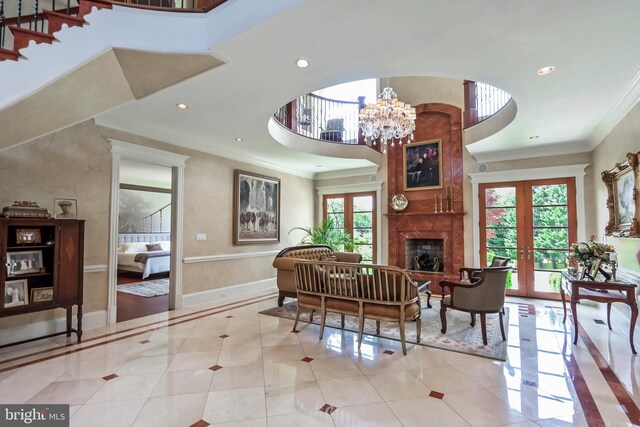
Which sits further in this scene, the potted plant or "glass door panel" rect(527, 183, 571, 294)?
the potted plant

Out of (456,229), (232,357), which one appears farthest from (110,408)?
(456,229)

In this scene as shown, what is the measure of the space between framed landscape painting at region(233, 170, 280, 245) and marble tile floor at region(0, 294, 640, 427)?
2.52m

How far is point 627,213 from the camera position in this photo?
383cm

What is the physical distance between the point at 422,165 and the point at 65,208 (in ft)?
21.4

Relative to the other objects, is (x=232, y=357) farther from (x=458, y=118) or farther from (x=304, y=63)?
(x=458, y=118)

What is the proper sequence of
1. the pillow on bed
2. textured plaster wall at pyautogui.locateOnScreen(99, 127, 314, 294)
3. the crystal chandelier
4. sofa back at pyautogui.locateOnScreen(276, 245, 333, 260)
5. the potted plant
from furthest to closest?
the pillow on bed
the potted plant
sofa back at pyautogui.locateOnScreen(276, 245, 333, 260)
textured plaster wall at pyautogui.locateOnScreen(99, 127, 314, 294)
the crystal chandelier

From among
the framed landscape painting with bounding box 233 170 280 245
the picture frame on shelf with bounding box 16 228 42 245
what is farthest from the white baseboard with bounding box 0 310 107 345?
the framed landscape painting with bounding box 233 170 280 245

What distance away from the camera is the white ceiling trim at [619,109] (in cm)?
326

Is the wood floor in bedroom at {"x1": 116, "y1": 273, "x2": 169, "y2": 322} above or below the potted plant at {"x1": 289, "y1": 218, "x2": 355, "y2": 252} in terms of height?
below

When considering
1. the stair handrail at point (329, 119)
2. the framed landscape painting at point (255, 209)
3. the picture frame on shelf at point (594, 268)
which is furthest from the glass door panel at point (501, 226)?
the framed landscape painting at point (255, 209)

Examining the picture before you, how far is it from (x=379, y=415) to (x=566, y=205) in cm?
562

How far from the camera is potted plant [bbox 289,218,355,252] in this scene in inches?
300

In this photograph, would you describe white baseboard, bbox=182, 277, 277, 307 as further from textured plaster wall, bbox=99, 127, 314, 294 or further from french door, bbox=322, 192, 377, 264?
french door, bbox=322, 192, 377, 264
